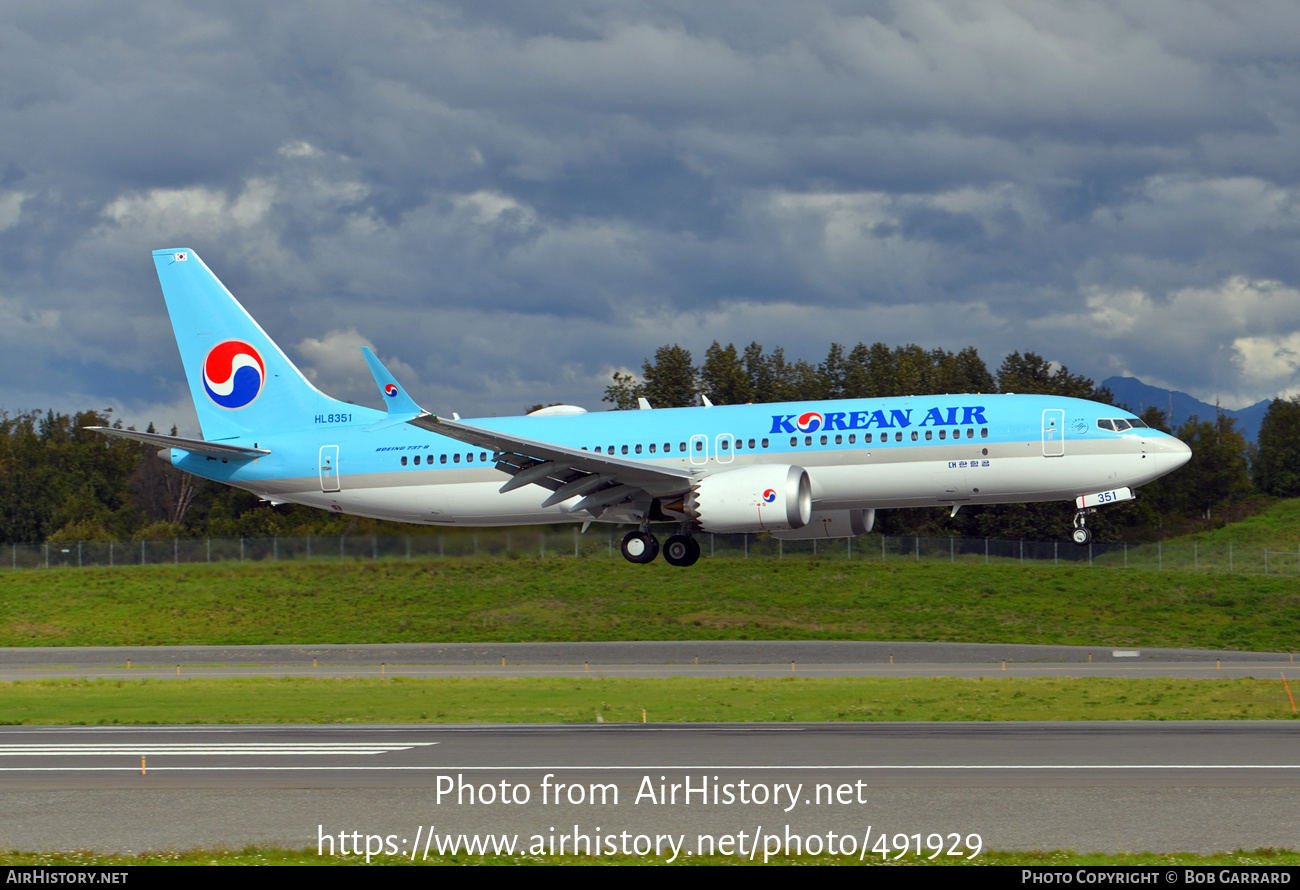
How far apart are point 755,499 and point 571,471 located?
5975mm

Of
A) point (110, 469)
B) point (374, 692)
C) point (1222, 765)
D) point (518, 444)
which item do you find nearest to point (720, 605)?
point (374, 692)

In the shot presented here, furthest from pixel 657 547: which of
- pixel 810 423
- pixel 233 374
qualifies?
pixel 233 374

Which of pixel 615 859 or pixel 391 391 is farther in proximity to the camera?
pixel 391 391

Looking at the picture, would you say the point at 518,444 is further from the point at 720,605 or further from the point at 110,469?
the point at 110,469

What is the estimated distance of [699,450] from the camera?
130ft

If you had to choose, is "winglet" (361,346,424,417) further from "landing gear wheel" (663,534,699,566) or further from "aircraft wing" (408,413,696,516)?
"landing gear wheel" (663,534,699,566)

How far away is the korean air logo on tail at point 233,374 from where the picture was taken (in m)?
47.3

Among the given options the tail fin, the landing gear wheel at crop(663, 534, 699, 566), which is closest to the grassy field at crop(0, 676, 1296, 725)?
the landing gear wheel at crop(663, 534, 699, 566)

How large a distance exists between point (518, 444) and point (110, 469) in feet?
367

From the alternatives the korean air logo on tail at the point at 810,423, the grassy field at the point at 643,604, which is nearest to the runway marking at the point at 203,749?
the korean air logo on tail at the point at 810,423

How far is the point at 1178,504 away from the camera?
109625 mm

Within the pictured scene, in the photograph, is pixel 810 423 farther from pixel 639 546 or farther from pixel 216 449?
pixel 216 449

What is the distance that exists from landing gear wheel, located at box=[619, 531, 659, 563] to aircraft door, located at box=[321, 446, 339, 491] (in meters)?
10.4

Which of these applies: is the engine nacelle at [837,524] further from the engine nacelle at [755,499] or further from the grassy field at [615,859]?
the grassy field at [615,859]
